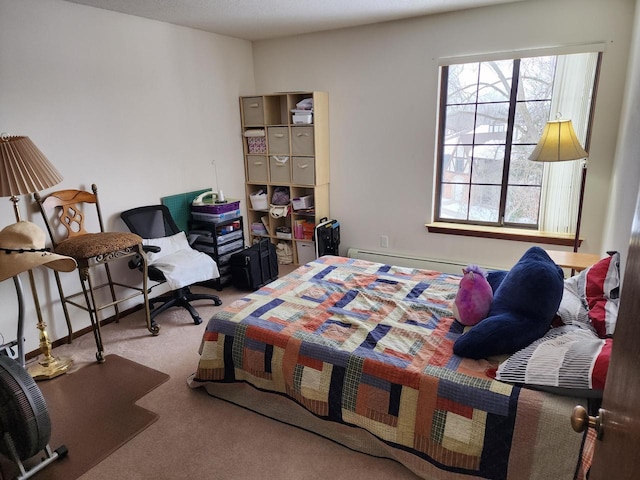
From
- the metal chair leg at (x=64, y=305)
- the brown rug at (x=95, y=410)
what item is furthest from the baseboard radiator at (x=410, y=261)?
the metal chair leg at (x=64, y=305)

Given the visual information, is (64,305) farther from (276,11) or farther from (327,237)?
(276,11)

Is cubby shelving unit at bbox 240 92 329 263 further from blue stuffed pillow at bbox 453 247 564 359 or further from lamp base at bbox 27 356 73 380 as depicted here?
blue stuffed pillow at bbox 453 247 564 359

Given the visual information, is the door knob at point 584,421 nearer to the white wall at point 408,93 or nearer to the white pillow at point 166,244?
the white wall at point 408,93

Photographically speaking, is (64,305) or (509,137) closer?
(64,305)

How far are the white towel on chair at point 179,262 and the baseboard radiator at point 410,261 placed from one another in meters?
1.61

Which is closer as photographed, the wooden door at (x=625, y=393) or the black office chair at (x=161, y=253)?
the wooden door at (x=625, y=393)

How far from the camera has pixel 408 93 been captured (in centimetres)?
377

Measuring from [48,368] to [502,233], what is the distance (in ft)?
12.0

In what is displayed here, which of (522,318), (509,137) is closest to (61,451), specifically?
(522,318)

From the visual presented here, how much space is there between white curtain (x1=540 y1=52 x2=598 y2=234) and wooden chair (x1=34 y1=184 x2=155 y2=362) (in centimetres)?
332

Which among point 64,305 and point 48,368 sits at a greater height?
point 64,305

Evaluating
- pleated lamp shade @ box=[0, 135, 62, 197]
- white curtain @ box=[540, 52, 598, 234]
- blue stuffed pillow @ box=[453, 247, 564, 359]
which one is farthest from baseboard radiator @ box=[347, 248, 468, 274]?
pleated lamp shade @ box=[0, 135, 62, 197]

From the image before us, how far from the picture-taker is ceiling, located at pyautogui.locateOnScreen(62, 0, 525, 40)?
3.00 m

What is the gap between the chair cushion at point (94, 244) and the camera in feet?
8.73
